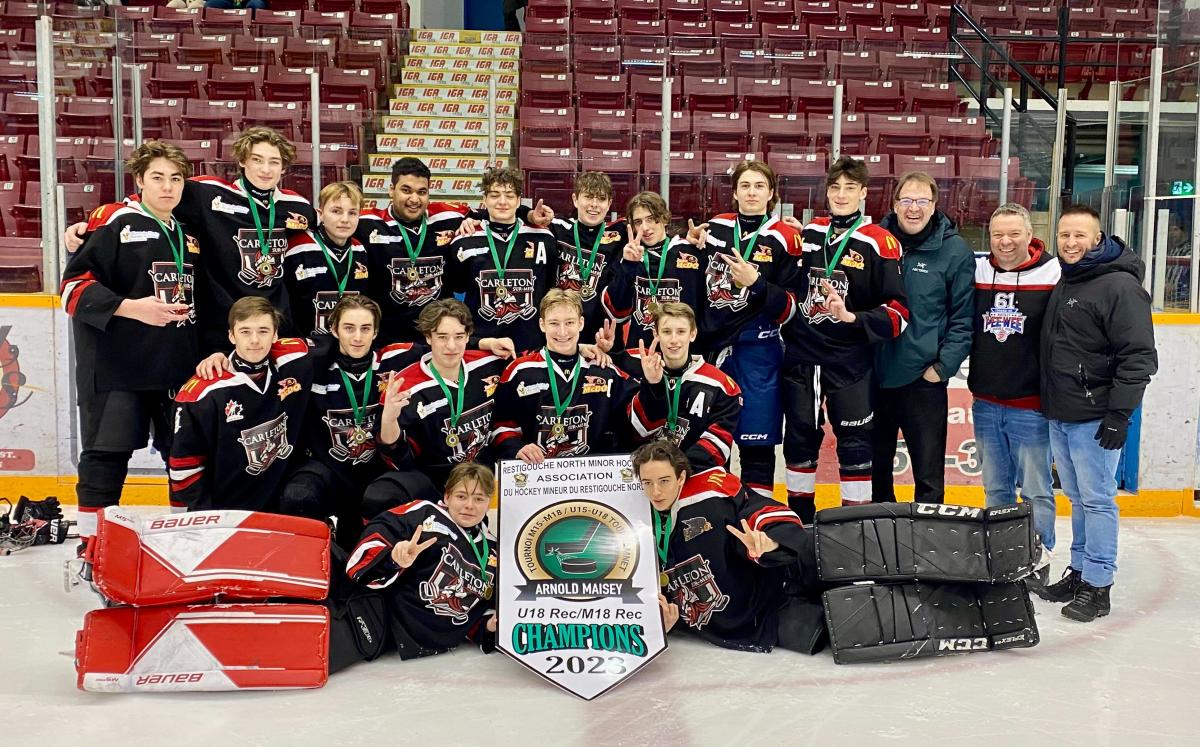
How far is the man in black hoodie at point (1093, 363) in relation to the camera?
3.74m

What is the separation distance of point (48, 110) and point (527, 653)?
13.5 ft

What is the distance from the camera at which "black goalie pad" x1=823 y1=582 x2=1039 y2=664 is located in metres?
3.37

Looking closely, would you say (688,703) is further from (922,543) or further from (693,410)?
(693,410)

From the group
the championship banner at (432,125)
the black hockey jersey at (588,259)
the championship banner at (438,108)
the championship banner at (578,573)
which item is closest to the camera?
the championship banner at (578,573)

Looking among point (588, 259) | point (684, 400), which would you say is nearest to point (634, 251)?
point (588, 259)

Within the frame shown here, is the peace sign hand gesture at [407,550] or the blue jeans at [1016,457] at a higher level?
the blue jeans at [1016,457]

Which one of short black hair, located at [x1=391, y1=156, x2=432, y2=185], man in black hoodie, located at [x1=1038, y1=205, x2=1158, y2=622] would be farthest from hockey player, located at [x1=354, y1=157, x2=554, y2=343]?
man in black hoodie, located at [x1=1038, y1=205, x2=1158, y2=622]

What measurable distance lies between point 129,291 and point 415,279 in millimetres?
1052

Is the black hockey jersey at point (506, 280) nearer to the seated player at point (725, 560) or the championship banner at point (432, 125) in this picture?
the seated player at point (725, 560)

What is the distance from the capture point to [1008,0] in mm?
10617

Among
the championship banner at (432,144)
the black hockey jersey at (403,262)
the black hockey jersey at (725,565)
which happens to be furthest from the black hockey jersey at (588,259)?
the championship banner at (432,144)

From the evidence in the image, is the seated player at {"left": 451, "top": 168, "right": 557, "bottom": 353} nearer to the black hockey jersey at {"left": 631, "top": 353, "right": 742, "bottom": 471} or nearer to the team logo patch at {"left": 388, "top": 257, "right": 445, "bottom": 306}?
the team logo patch at {"left": 388, "top": 257, "right": 445, "bottom": 306}

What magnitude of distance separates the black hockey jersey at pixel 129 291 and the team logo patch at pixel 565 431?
129 centimetres

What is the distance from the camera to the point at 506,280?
171 inches
